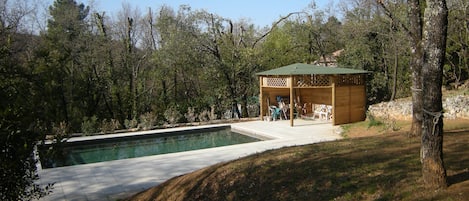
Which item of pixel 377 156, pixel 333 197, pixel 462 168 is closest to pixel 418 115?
pixel 377 156

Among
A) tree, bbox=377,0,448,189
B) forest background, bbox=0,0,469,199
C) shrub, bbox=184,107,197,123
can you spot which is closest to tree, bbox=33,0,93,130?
forest background, bbox=0,0,469,199

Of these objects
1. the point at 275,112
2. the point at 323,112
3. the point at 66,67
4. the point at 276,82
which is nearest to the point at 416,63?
the point at 276,82

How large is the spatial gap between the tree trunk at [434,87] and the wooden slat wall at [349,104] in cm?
982

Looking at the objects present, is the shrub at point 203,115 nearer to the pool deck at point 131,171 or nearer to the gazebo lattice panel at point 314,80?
the gazebo lattice panel at point 314,80

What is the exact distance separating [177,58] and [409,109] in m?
9.82

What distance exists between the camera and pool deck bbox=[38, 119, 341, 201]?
6441mm

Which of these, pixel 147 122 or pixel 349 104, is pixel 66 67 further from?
pixel 349 104

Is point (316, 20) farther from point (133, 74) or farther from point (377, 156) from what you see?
point (377, 156)

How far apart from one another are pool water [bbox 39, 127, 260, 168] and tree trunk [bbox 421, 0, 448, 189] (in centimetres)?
878

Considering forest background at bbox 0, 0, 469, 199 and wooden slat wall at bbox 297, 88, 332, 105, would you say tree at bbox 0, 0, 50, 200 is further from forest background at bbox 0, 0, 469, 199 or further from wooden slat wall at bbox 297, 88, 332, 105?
wooden slat wall at bbox 297, 88, 332, 105

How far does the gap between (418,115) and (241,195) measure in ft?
13.7

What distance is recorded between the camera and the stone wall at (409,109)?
1029 centimetres

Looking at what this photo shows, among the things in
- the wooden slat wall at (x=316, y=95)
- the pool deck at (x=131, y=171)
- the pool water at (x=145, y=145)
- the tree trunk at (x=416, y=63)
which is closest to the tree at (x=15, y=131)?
→ the pool deck at (x=131, y=171)

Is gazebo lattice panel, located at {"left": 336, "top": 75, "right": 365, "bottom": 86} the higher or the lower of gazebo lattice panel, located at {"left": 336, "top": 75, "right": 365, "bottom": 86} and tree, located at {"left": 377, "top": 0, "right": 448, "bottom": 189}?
the higher
